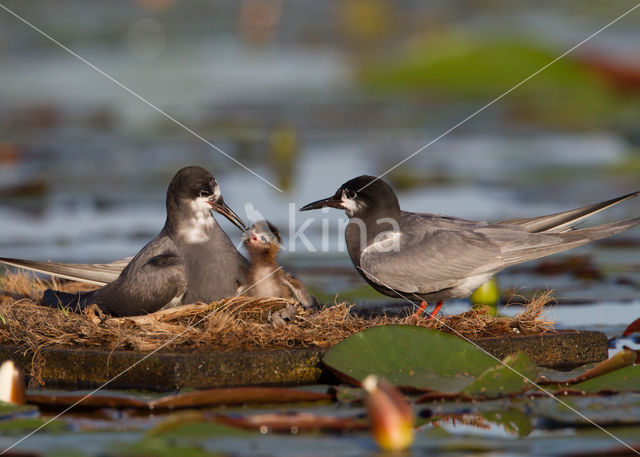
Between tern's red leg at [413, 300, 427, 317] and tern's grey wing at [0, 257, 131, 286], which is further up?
tern's grey wing at [0, 257, 131, 286]

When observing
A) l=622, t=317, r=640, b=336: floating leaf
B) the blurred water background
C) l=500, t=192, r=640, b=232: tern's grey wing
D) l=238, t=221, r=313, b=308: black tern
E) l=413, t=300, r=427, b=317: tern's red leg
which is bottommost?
l=622, t=317, r=640, b=336: floating leaf

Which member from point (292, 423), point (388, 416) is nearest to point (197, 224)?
point (292, 423)

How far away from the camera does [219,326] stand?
6.23 metres

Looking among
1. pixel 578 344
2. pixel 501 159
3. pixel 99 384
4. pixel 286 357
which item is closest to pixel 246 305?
pixel 286 357

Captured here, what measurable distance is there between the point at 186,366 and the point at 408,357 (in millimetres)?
1182

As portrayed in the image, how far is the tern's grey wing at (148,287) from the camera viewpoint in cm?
688

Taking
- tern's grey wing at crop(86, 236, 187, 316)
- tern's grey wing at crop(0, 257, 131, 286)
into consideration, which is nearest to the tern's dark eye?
tern's grey wing at crop(86, 236, 187, 316)

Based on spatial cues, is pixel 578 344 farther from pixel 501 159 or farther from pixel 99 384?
pixel 501 159

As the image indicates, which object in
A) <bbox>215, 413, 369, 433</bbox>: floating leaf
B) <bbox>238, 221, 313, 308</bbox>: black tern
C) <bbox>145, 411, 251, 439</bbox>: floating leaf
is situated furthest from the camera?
<bbox>238, 221, 313, 308</bbox>: black tern

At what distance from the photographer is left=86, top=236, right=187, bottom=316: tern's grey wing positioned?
271 inches

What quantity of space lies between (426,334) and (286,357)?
769 mm

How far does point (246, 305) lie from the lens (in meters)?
6.55

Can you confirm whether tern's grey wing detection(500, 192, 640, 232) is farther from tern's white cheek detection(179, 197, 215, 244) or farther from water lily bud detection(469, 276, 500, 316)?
tern's white cheek detection(179, 197, 215, 244)

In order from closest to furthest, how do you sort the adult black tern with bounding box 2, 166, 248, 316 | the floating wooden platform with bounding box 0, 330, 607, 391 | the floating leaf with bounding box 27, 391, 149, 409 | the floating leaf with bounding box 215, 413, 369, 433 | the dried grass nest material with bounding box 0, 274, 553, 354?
the floating leaf with bounding box 215, 413, 369, 433
the floating leaf with bounding box 27, 391, 149, 409
the floating wooden platform with bounding box 0, 330, 607, 391
the dried grass nest material with bounding box 0, 274, 553, 354
the adult black tern with bounding box 2, 166, 248, 316
